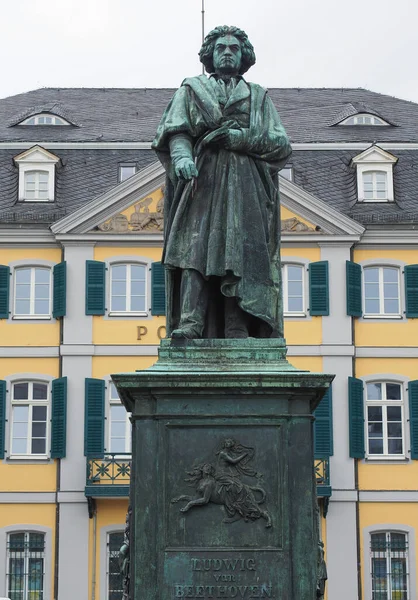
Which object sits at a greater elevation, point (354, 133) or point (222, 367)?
point (354, 133)

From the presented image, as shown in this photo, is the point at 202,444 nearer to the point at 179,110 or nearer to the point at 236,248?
the point at 236,248

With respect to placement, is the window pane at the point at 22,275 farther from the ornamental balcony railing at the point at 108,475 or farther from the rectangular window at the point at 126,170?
the ornamental balcony railing at the point at 108,475

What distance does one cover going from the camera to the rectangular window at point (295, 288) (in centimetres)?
3462

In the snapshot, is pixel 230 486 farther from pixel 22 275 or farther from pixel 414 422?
pixel 22 275

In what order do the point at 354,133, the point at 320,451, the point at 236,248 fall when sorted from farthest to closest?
the point at 354,133 < the point at 320,451 < the point at 236,248

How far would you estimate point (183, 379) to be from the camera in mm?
8586

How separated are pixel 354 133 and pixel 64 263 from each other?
9.06 meters

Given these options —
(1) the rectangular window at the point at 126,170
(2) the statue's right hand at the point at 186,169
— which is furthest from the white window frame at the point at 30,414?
(2) the statue's right hand at the point at 186,169

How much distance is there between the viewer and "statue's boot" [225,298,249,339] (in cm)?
917

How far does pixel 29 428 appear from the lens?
34.2 metres

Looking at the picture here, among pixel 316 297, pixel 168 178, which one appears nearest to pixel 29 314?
pixel 316 297

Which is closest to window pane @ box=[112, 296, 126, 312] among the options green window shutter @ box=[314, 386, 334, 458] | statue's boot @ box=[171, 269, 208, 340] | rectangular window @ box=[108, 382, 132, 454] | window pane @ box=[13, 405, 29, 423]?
rectangular window @ box=[108, 382, 132, 454]

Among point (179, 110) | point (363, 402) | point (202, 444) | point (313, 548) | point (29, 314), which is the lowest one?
point (313, 548)

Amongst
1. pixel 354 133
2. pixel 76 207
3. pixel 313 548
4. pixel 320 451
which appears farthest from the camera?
pixel 354 133
